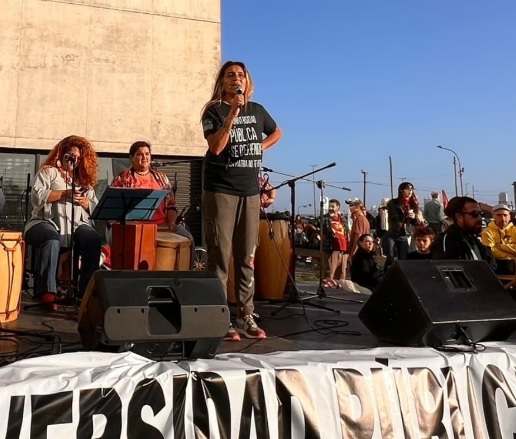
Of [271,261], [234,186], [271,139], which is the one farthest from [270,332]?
[271,261]

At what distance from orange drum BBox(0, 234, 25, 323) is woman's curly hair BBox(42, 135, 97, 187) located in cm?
83

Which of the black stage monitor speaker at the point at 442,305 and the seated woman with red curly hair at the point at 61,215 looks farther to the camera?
the seated woman with red curly hair at the point at 61,215

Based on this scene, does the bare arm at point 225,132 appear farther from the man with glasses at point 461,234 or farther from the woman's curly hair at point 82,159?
the man with glasses at point 461,234

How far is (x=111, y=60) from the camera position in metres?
8.64

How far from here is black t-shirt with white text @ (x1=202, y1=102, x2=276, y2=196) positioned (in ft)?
10.7

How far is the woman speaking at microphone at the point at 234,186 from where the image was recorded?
3236mm

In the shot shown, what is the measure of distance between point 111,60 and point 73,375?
7.75m

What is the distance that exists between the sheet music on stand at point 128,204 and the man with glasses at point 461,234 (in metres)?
2.36

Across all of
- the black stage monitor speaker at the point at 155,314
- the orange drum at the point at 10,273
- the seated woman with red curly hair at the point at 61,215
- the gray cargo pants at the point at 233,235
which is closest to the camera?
the black stage monitor speaker at the point at 155,314

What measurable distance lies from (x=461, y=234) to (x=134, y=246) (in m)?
2.73

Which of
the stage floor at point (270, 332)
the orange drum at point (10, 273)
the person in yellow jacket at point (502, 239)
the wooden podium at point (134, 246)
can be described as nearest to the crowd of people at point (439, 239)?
the person in yellow jacket at point (502, 239)

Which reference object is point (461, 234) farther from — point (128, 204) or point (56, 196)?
point (56, 196)

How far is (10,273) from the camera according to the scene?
373 centimetres

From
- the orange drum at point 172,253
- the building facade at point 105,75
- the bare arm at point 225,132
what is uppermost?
the building facade at point 105,75
